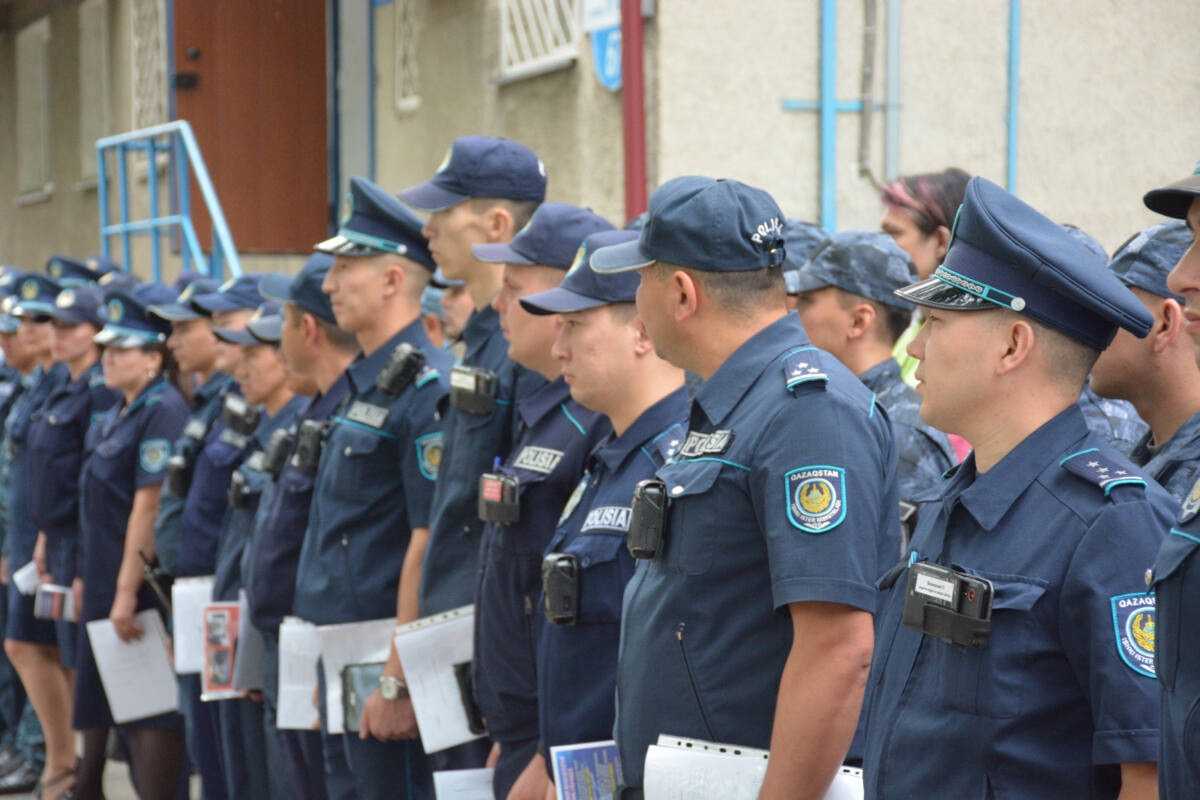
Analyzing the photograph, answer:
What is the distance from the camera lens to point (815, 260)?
4469 mm

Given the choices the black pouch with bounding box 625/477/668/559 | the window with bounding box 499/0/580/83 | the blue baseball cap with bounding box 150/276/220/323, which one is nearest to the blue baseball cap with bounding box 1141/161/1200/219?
the black pouch with bounding box 625/477/668/559

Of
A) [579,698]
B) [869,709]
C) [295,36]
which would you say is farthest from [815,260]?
[295,36]

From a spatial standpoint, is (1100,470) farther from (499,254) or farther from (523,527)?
(499,254)

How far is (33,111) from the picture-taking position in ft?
59.8

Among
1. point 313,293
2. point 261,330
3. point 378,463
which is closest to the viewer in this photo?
point 378,463

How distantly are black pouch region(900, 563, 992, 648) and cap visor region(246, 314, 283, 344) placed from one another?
152 inches

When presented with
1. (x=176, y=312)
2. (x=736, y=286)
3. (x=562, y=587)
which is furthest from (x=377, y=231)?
(x=176, y=312)

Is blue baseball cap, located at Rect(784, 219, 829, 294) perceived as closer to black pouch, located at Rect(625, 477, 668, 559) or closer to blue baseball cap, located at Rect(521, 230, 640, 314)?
blue baseball cap, located at Rect(521, 230, 640, 314)

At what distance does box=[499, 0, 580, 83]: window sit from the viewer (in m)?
8.78

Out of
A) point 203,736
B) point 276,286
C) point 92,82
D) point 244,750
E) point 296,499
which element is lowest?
point 203,736

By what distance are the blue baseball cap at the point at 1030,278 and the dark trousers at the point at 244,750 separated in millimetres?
3801

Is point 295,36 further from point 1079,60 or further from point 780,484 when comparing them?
point 780,484

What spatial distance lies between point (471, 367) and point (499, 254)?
15.3 inches

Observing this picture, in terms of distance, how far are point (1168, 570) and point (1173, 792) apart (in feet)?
0.90
